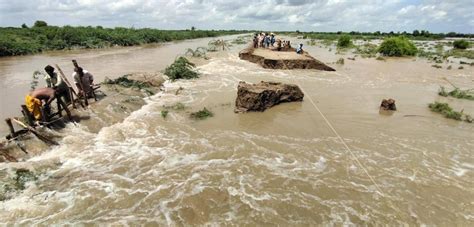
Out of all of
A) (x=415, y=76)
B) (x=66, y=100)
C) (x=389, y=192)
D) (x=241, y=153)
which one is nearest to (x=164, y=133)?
(x=241, y=153)

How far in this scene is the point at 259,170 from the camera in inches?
256

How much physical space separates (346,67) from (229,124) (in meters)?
15.1

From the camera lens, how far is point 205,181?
604 centimetres

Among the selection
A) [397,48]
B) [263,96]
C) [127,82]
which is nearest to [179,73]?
[127,82]

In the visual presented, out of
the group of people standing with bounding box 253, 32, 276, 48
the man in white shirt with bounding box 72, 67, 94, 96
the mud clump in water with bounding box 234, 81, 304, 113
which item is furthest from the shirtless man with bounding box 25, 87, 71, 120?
the group of people standing with bounding box 253, 32, 276, 48

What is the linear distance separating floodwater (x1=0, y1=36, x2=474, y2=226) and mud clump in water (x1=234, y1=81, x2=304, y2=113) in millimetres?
309

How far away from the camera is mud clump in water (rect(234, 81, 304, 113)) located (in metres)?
10.3

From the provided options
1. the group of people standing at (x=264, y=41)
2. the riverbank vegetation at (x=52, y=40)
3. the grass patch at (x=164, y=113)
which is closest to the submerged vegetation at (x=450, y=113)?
the grass patch at (x=164, y=113)

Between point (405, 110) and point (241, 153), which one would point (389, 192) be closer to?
point (241, 153)

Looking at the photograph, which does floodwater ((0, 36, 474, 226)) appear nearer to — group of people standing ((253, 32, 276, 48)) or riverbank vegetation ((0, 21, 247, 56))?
group of people standing ((253, 32, 276, 48))

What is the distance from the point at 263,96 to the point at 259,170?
4.41m

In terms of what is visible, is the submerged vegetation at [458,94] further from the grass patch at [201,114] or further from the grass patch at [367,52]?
the grass patch at [367,52]

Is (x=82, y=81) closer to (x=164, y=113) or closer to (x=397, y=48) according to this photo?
(x=164, y=113)

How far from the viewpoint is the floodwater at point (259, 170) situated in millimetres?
5074
